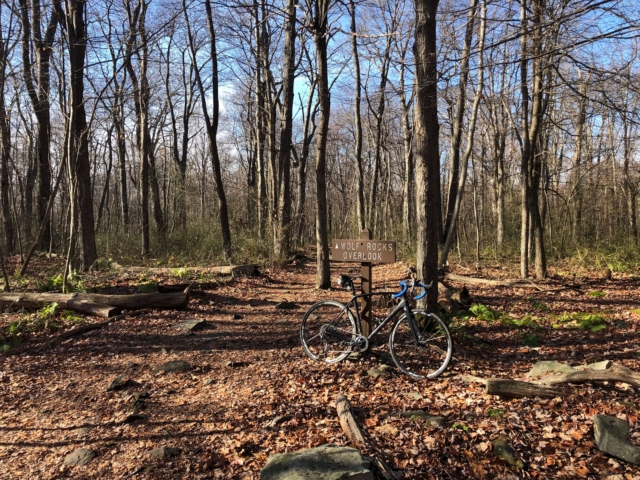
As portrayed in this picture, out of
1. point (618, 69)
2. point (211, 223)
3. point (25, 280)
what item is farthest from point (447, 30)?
point (211, 223)

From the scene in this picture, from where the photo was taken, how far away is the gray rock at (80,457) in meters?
3.28

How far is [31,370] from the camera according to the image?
17.5 feet

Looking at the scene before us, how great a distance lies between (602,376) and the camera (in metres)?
3.89

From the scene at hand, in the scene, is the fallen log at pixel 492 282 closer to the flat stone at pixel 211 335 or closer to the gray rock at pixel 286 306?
the gray rock at pixel 286 306

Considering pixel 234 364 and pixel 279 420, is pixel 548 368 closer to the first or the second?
pixel 279 420

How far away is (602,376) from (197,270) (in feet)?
30.7

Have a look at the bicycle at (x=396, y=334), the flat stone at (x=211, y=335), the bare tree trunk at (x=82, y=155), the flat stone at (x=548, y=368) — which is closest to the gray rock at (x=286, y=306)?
the flat stone at (x=211, y=335)

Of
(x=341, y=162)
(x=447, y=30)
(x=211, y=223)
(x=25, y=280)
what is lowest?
(x=25, y=280)

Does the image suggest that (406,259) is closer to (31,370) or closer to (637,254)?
(637,254)

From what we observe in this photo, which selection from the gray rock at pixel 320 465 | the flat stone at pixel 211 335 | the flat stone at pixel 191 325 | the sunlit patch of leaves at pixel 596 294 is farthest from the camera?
the sunlit patch of leaves at pixel 596 294

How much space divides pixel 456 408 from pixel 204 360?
3.35m

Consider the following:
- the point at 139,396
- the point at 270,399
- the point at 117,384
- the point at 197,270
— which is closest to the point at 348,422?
the point at 270,399

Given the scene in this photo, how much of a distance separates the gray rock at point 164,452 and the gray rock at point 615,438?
3.23 meters

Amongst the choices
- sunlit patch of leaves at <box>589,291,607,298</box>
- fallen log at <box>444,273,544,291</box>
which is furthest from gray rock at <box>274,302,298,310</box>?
sunlit patch of leaves at <box>589,291,607,298</box>
